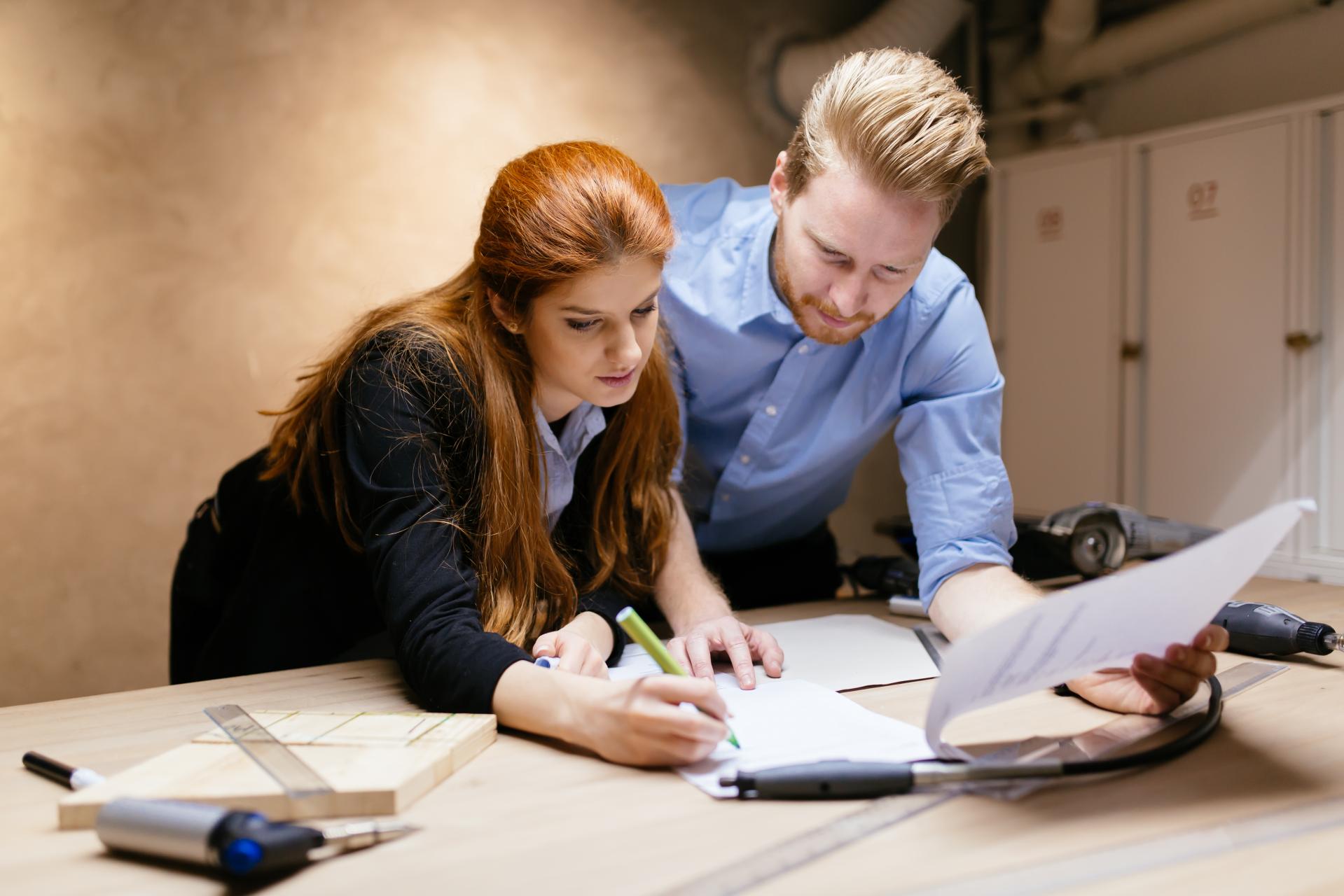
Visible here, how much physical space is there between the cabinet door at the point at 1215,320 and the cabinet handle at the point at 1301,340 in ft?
0.10

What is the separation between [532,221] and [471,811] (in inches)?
24.2

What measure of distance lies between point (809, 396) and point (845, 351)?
0.29 ft

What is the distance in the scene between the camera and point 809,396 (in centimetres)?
148

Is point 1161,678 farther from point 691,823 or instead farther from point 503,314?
point 503,314

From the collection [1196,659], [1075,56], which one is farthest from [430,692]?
[1075,56]

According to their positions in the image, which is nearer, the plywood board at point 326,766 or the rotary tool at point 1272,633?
the plywood board at point 326,766

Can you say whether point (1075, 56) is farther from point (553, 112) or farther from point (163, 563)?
point (163, 563)

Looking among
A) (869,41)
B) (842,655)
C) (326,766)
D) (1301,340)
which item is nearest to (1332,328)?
(1301,340)

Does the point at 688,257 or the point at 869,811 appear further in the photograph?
the point at 688,257

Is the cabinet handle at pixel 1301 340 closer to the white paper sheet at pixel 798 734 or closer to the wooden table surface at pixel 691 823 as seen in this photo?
the wooden table surface at pixel 691 823

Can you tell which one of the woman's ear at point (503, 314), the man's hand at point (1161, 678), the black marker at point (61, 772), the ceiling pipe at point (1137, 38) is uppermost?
the ceiling pipe at point (1137, 38)

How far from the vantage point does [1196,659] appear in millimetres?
874

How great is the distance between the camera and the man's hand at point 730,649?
40.8 inches

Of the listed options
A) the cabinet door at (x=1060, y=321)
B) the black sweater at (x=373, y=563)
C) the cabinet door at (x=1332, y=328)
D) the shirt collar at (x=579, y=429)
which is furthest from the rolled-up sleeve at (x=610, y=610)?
the cabinet door at (x=1060, y=321)
